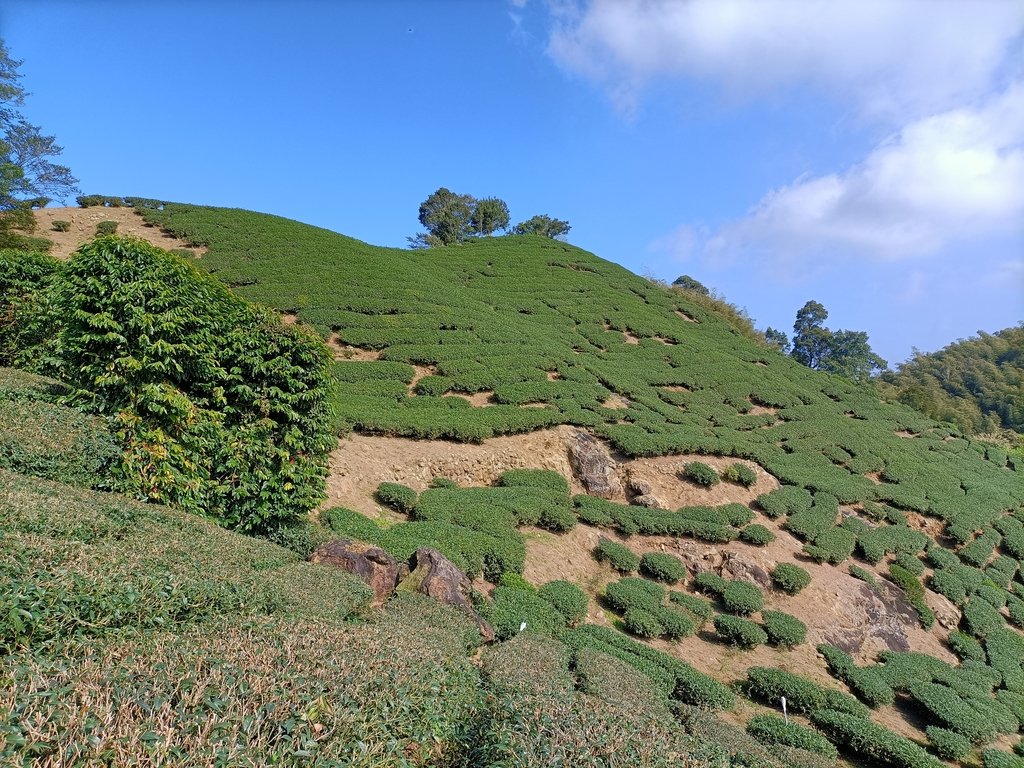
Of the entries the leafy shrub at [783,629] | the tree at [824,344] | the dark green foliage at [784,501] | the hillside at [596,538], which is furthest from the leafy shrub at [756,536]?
the tree at [824,344]

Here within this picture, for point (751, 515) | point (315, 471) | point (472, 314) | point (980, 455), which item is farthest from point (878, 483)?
point (315, 471)

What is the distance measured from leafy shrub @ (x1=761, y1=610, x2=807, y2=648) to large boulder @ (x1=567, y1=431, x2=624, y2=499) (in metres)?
4.73

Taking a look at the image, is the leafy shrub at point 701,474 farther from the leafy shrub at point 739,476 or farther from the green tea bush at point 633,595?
the green tea bush at point 633,595

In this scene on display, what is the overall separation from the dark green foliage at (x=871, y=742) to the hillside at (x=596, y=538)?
0.04 meters

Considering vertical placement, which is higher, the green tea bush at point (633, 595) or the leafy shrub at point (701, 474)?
the leafy shrub at point (701, 474)

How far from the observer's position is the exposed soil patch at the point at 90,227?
24.5m

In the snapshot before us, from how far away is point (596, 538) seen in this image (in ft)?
44.5

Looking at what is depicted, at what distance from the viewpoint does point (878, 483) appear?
2052 cm

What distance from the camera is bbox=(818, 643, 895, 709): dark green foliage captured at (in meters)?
10.9

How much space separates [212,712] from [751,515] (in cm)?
1526

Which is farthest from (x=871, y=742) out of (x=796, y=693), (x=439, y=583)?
(x=439, y=583)

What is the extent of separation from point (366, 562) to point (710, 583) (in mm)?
8026

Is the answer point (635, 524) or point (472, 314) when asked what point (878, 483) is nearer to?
point (635, 524)

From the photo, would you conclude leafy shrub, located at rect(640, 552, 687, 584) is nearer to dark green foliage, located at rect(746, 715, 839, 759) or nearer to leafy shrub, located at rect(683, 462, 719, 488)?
leafy shrub, located at rect(683, 462, 719, 488)
